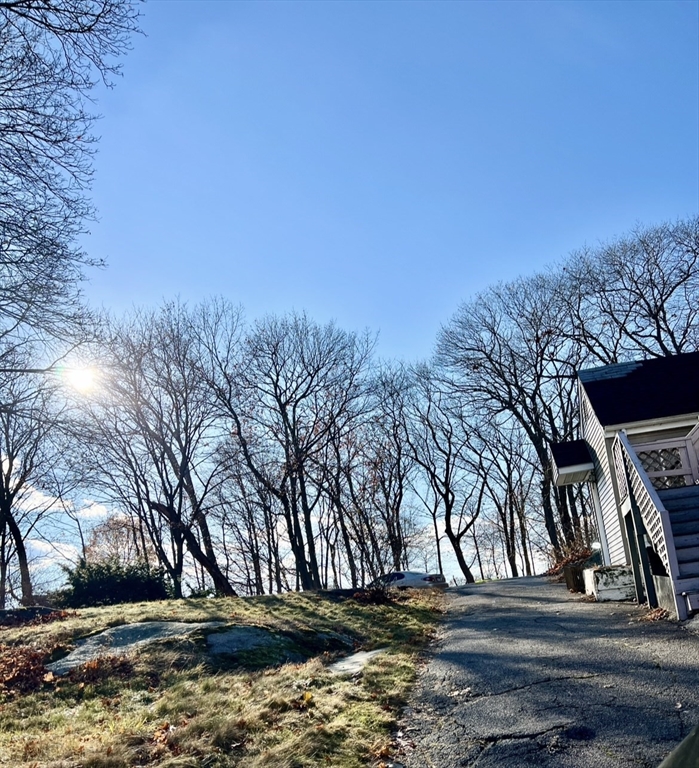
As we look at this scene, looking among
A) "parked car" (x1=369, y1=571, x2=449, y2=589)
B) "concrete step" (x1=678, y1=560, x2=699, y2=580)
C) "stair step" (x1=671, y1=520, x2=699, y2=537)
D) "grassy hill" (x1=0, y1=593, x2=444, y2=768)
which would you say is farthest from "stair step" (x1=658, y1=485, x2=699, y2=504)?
"parked car" (x1=369, y1=571, x2=449, y2=589)

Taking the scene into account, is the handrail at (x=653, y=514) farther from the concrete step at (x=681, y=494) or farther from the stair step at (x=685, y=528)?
the concrete step at (x=681, y=494)

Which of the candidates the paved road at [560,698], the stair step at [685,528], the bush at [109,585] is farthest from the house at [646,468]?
the bush at [109,585]

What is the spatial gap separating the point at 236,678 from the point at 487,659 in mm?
3080

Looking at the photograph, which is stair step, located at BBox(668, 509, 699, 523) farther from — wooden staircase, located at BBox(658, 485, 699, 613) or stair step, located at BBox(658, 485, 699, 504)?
stair step, located at BBox(658, 485, 699, 504)

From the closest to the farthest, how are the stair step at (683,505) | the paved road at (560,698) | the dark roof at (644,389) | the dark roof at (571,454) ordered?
the paved road at (560,698) → the stair step at (683,505) → the dark roof at (644,389) → the dark roof at (571,454)

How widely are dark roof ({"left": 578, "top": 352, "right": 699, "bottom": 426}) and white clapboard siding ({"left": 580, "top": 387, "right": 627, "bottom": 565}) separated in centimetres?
40

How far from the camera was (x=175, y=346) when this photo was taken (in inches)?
1001

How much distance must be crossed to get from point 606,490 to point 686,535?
18.6ft

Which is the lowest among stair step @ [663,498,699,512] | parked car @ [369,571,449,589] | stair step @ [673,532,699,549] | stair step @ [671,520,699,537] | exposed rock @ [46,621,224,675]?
parked car @ [369,571,449,589]

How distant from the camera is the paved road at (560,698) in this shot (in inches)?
169

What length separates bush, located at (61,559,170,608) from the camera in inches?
764

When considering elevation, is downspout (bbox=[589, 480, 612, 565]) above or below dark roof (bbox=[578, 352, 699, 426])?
below

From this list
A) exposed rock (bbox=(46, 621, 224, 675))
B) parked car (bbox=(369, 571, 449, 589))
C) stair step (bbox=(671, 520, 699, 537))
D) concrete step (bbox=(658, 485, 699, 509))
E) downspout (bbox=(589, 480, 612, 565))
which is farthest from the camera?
parked car (bbox=(369, 571, 449, 589))

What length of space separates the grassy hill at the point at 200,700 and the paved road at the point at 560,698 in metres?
0.52
